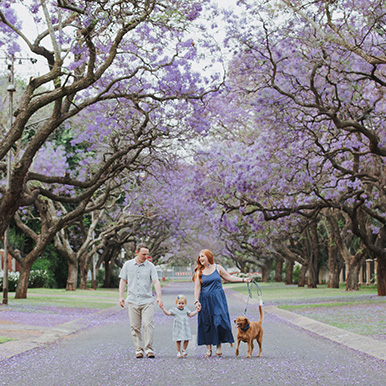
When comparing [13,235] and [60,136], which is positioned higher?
[60,136]

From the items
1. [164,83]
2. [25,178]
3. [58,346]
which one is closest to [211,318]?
[58,346]

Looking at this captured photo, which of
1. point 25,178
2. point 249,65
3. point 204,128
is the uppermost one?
point 249,65

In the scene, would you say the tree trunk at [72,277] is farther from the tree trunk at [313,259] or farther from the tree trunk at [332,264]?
the tree trunk at [332,264]

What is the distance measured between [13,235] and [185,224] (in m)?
11.4

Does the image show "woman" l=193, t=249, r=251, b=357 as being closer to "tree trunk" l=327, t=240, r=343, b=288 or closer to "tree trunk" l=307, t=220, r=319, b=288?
A: "tree trunk" l=327, t=240, r=343, b=288

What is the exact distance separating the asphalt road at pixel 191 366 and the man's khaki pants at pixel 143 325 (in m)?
0.22

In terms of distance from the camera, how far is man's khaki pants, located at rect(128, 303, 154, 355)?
30.9 ft

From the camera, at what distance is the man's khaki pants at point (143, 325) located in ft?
30.9

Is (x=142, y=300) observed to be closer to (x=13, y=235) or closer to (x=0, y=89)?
(x=0, y=89)

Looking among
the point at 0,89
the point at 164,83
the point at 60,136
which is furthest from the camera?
the point at 60,136

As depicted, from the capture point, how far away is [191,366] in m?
8.42

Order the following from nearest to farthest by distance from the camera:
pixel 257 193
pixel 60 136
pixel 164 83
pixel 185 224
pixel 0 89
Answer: pixel 164 83
pixel 257 193
pixel 0 89
pixel 60 136
pixel 185 224

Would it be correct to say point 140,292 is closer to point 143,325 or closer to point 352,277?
point 143,325

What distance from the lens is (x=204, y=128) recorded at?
20.4 meters
